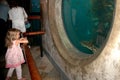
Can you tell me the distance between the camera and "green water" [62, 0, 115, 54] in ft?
11.9

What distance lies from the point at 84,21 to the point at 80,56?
1076 mm

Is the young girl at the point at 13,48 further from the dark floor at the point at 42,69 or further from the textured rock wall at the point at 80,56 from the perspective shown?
the textured rock wall at the point at 80,56

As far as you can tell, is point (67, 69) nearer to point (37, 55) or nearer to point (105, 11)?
point (105, 11)

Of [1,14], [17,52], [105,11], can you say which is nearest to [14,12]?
[1,14]

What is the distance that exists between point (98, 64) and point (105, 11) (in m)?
0.94

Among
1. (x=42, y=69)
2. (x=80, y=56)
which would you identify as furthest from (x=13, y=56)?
(x=80, y=56)

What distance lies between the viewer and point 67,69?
415 centimetres

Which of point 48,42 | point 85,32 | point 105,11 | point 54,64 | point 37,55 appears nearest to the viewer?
point 105,11

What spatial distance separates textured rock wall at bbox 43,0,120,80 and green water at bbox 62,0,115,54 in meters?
0.14

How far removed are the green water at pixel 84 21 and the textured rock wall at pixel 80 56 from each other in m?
0.14

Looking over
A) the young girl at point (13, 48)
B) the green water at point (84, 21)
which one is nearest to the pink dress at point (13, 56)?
the young girl at point (13, 48)

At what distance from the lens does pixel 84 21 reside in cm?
464

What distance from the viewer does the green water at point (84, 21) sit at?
3625mm

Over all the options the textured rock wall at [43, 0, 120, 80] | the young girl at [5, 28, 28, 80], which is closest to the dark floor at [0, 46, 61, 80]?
the textured rock wall at [43, 0, 120, 80]
